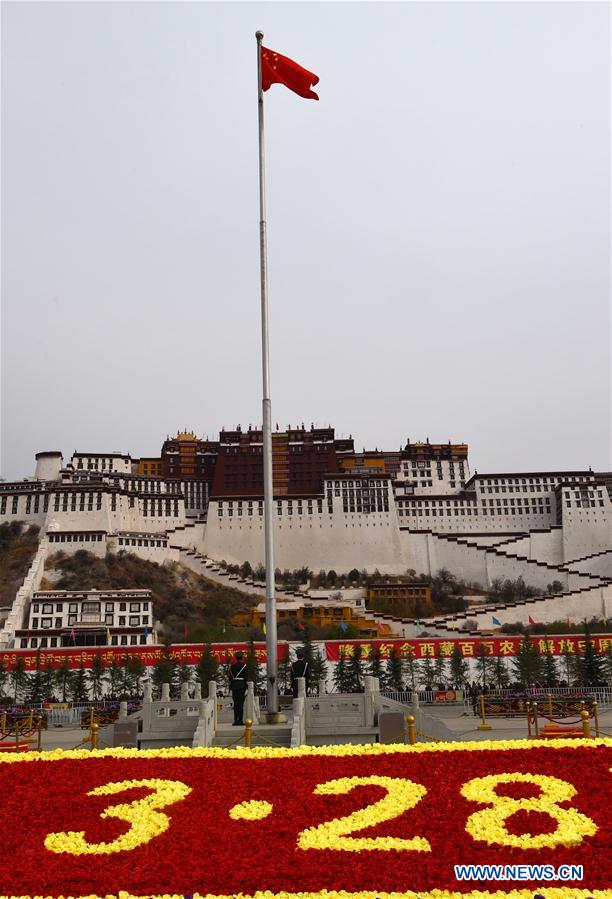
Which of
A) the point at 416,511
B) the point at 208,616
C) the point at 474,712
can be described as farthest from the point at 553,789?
the point at 416,511

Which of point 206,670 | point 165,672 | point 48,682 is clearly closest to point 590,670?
point 206,670

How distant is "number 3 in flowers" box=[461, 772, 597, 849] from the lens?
6.69 metres

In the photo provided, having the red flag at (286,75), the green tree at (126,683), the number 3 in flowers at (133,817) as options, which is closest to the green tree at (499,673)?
the green tree at (126,683)

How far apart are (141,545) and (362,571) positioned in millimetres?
17650

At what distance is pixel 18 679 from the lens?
37500 millimetres

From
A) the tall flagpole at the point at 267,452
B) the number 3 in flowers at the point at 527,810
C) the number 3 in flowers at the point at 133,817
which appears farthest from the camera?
the tall flagpole at the point at 267,452

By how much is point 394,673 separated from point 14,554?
35.6 meters

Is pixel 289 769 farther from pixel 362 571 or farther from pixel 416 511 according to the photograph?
pixel 416 511

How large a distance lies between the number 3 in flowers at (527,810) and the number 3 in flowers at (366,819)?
0.54 metres

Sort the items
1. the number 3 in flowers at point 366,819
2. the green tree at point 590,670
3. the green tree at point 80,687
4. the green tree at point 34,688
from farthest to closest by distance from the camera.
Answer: the green tree at point 80,687 → the green tree at point 34,688 → the green tree at point 590,670 → the number 3 in flowers at point 366,819

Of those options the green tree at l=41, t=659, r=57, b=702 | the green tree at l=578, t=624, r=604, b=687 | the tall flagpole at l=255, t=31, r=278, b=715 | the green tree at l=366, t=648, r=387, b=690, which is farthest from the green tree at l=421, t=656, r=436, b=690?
the tall flagpole at l=255, t=31, r=278, b=715

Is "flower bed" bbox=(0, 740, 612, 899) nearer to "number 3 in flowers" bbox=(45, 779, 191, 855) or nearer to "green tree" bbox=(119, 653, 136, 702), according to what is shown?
"number 3 in flowers" bbox=(45, 779, 191, 855)

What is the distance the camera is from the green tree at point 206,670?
36062 mm

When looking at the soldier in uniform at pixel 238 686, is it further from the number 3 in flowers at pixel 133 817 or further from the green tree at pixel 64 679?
the green tree at pixel 64 679
